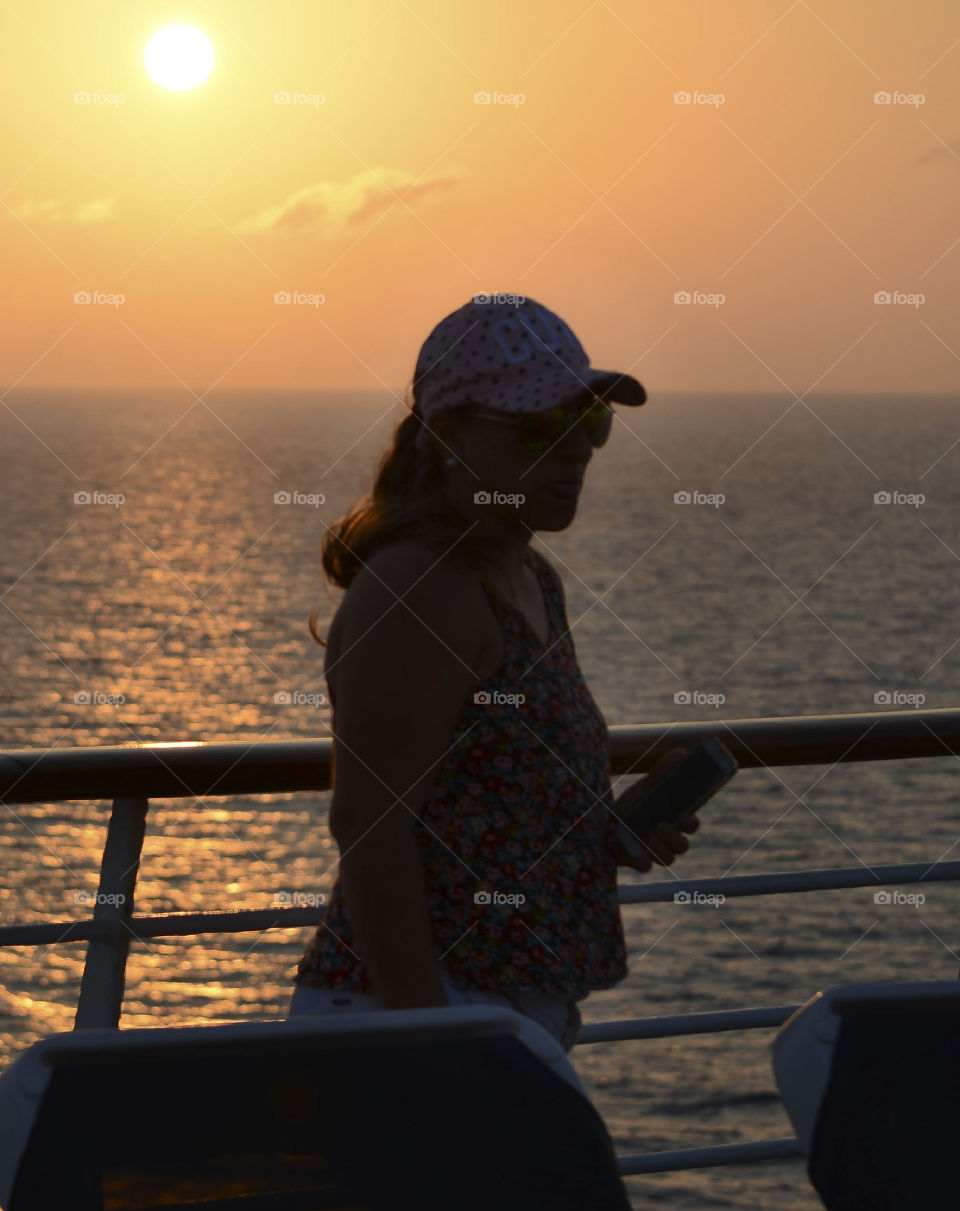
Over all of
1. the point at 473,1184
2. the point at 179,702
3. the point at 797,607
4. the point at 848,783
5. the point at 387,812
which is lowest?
the point at 473,1184

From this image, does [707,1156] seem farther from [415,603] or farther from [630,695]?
[630,695]

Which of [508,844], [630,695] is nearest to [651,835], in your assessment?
[508,844]

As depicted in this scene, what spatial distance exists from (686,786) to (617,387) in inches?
17.8

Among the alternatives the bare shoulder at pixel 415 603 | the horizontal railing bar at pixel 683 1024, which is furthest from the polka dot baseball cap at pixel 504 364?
→ the horizontal railing bar at pixel 683 1024

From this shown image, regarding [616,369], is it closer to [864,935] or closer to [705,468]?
[864,935]

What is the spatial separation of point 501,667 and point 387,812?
7.5 inches

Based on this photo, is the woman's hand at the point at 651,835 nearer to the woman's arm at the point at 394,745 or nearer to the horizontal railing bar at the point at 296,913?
the horizontal railing bar at the point at 296,913

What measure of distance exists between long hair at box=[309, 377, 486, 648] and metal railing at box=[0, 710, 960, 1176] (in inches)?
19.2

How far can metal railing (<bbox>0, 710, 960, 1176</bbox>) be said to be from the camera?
73.2 inches

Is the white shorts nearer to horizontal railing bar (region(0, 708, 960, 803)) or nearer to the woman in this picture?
the woman

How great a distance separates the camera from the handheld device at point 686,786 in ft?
5.46

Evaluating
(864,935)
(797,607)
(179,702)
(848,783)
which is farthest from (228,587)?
(864,935)

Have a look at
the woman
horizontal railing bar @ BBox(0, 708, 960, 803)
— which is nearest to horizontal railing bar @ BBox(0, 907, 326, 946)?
horizontal railing bar @ BBox(0, 708, 960, 803)

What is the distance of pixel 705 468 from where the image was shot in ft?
284
